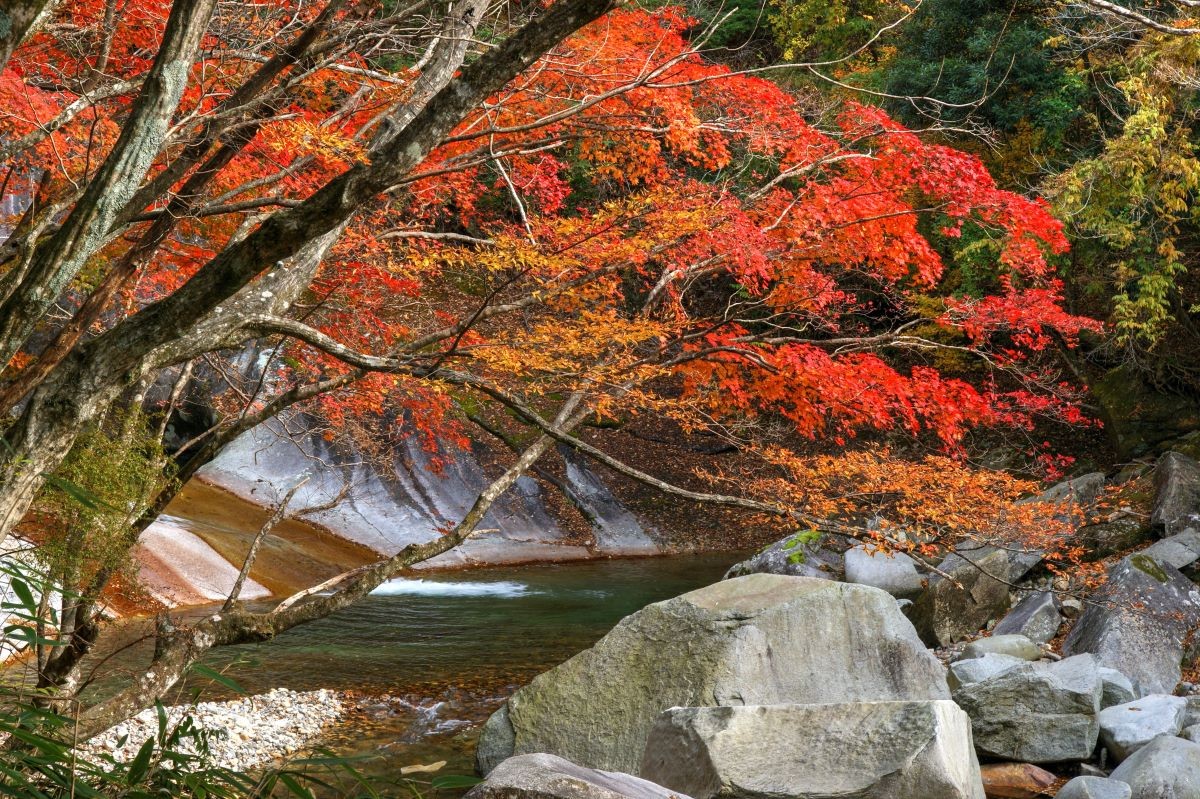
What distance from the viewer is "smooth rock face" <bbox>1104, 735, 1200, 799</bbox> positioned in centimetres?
547

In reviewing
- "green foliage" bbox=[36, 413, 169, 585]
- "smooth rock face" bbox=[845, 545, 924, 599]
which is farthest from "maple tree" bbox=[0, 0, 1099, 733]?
"smooth rock face" bbox=[845, 545, 924, 599]

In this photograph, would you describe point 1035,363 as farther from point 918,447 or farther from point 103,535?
point 103,535

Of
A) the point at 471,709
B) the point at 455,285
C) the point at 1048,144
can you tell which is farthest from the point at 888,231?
the point at 455,285

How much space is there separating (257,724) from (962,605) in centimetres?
731

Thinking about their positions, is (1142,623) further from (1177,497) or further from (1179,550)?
(1177,497)

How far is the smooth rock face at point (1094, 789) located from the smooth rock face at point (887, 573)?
6.07 meters

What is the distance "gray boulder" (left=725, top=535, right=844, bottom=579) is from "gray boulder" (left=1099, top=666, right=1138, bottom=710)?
19.1 ft

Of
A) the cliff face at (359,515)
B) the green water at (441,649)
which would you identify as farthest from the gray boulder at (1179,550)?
the cliff face at (359,515)

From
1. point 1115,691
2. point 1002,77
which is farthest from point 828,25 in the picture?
point 1115,691

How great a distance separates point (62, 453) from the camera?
396 centimetres

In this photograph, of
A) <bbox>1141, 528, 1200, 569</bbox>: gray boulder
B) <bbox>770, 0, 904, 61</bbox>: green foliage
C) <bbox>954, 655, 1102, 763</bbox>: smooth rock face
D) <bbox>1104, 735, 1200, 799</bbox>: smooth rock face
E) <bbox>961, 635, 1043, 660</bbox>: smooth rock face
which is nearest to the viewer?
<bbox>1104, 735, 1200, 799</bbox>: smooth rock face

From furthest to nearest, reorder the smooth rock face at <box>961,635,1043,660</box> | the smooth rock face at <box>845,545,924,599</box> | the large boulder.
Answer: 1. the smooth rock face at <box>845,545,924,599</box>
2. the smooth rock face at <box>961,635,1043,660</box>
3. the large boulder

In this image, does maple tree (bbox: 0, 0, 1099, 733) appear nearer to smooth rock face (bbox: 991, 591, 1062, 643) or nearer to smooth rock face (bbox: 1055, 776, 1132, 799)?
smooth rock face (bbox: 991, 591, 1062, 643)

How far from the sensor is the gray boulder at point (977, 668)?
7.51m
